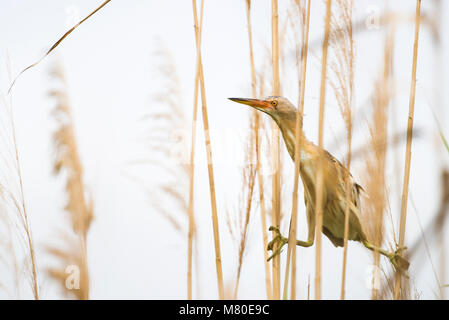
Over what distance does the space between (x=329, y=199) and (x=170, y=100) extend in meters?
0.47

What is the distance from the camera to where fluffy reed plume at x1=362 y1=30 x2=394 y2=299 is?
2.93 feet

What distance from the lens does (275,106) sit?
43.5 inches

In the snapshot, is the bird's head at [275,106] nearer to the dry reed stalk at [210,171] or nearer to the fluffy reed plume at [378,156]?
the dry reed stalk at [210,171]

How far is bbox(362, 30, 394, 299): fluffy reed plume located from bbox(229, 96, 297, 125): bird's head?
8.9 inches

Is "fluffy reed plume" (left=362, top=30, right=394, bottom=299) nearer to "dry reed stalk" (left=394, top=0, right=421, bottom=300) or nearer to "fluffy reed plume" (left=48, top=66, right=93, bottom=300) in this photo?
"dry reed stalk" (left=394, top=0, right=421, bottom=300)

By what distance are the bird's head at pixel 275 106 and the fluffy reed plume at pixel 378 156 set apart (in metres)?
0.23

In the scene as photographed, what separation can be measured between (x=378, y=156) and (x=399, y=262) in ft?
0.90

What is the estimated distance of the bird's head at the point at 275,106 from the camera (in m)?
1.09

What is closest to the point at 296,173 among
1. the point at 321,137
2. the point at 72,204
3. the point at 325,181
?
the point at 321,137

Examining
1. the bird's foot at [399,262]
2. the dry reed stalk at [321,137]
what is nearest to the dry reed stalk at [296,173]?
the dry reed stalk at [321,137]

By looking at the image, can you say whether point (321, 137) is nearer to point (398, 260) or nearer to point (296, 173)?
point (296, 173)
